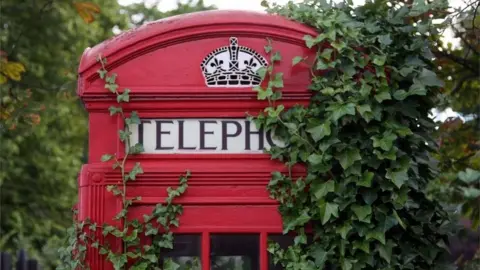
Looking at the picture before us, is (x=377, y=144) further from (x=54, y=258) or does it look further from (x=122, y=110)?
(x=54, y=258)

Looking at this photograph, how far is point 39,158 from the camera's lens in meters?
17.7

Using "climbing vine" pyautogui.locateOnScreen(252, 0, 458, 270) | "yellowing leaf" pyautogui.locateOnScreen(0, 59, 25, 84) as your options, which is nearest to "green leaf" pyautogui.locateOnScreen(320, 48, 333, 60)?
"climbing vine" pyautogui.locateOnScreen(252, 0, 458, 270)

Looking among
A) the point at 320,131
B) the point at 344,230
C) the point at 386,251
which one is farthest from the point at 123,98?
the point at 386,251

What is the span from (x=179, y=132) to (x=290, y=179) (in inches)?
22.7

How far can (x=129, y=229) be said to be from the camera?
4.33 m

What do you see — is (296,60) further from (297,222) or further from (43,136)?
(43,136)

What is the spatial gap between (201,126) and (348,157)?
0.71 m

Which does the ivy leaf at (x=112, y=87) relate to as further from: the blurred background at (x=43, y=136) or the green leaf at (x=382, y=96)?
the blurred background at (x=43, y=136)

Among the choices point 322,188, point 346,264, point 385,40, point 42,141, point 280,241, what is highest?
point 42,141

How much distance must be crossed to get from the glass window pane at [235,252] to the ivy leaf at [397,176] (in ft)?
2.23

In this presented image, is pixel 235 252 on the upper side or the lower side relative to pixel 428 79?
lower

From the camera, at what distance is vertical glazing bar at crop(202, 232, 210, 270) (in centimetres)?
428

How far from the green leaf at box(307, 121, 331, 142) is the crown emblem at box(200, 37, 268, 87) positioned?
14.7 inches

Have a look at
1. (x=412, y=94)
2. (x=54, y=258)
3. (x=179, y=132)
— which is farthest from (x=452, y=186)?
(x=54, y=258)
